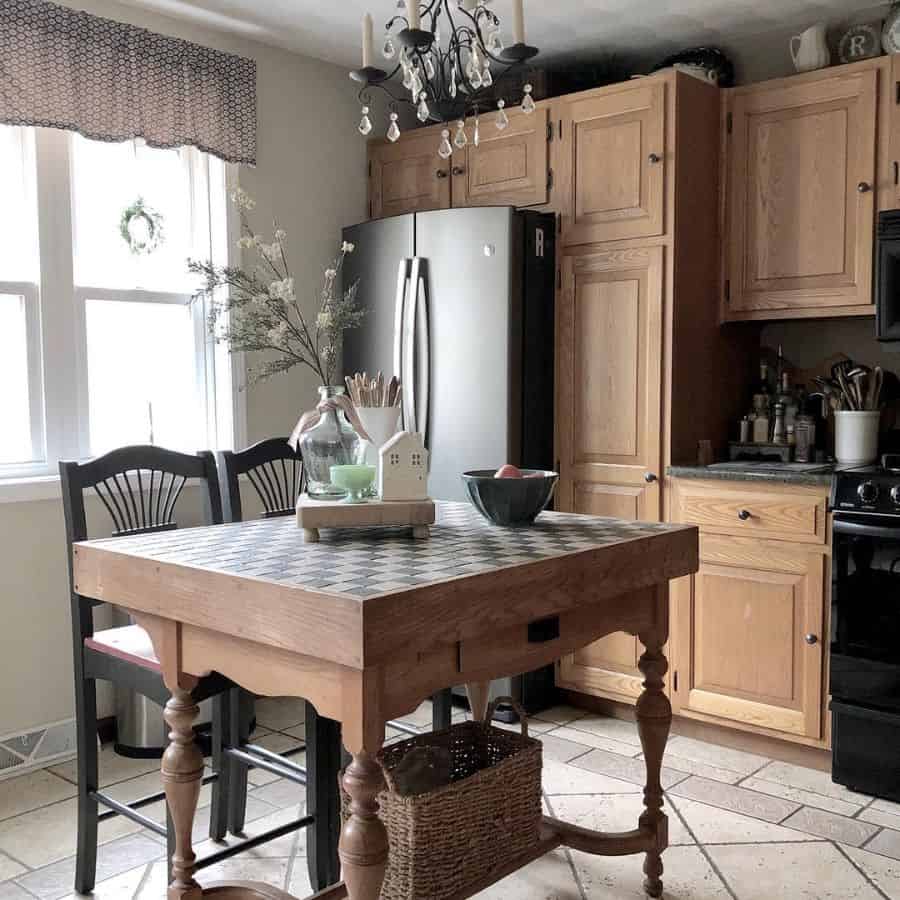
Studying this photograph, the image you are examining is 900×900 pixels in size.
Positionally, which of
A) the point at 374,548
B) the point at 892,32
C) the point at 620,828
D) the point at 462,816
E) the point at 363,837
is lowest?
the point at 620,828

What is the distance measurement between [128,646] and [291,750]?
3.44 ft

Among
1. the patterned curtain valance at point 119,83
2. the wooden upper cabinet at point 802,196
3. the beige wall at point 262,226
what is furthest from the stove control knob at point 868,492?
the patterned curtain valance at point 119,83

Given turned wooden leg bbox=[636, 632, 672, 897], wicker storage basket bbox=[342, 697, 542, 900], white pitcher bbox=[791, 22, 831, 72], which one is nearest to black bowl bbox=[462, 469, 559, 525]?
turned wooden leg bbox=[636, 632, 672, 897]

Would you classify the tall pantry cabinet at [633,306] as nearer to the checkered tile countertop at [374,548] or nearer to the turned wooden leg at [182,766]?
the checkered tile countertop at [374,548]

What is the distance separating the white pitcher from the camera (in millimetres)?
3354

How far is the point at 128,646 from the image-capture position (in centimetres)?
234

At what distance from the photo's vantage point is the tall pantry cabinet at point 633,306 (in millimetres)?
3369

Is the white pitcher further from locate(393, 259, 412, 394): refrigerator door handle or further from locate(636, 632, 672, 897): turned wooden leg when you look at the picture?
locate(636, 632, 672, 897): turned wooden leg

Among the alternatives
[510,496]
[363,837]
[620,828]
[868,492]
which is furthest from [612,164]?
[363,837]

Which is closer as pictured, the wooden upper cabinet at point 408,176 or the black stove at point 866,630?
the black stove at point 866,630

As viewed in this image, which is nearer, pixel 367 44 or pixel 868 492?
pixel 367 44

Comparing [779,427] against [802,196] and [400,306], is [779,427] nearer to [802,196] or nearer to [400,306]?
[802,196]

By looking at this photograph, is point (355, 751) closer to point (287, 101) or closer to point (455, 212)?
point (455, 212)

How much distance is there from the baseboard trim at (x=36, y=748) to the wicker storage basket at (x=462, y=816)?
4.66 feet
